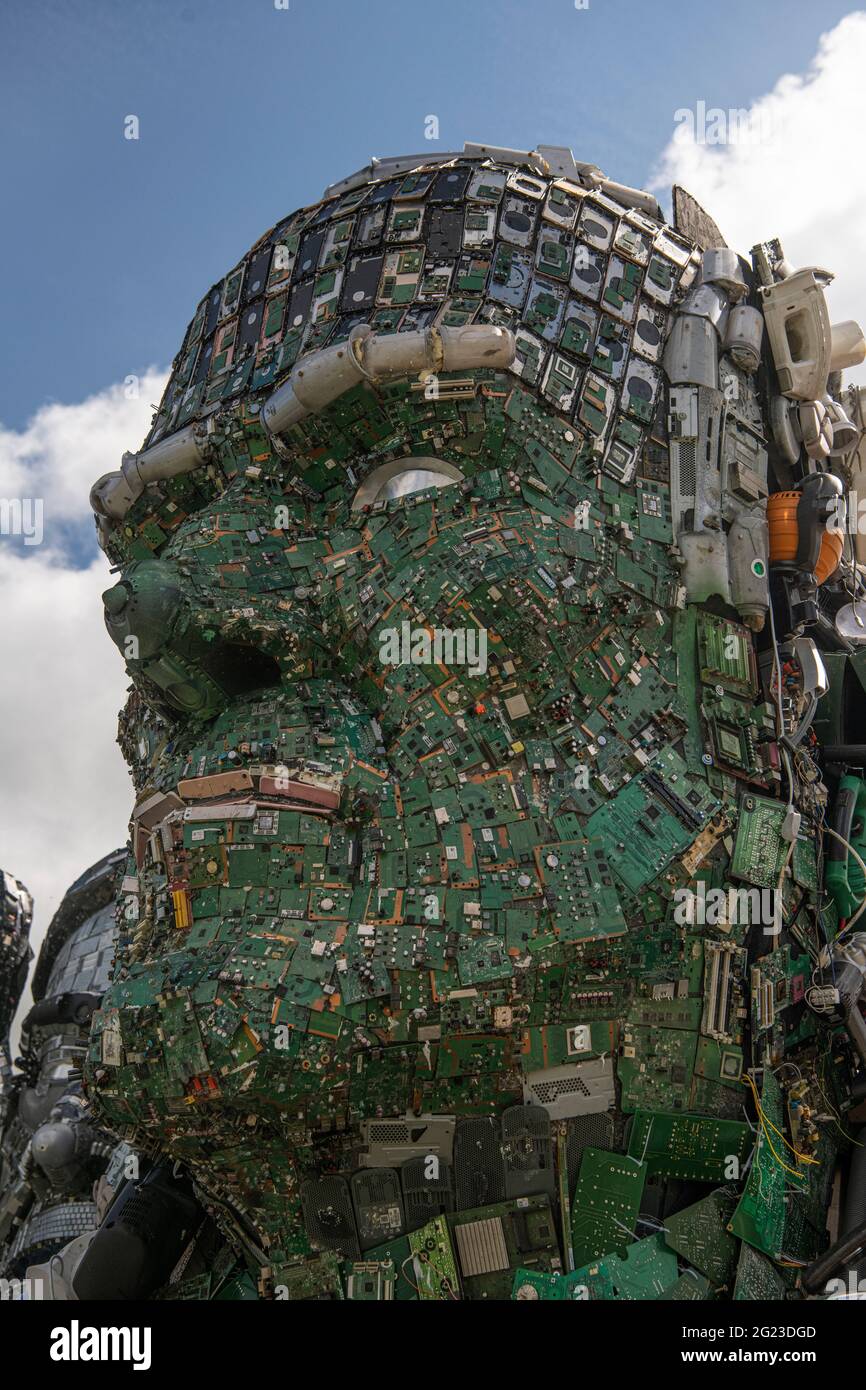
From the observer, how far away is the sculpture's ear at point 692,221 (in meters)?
20.9

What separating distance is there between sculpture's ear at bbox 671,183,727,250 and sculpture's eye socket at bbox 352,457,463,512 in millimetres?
4959

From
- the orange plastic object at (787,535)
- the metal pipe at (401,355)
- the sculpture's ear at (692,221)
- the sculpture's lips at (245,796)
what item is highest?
the sculpture's ear at (692,221)

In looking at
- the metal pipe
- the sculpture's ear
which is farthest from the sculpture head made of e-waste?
the sculpture's ear

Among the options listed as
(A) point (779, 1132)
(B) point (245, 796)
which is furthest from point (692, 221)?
(A) point (779, 1132)

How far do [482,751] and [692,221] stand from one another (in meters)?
8.17

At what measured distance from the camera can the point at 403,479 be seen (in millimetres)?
18531

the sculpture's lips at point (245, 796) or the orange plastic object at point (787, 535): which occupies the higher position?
the orange plastic object at point (787, 535)

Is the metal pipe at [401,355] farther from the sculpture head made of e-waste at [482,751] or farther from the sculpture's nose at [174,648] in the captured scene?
the sculpture's nose at [174,648]

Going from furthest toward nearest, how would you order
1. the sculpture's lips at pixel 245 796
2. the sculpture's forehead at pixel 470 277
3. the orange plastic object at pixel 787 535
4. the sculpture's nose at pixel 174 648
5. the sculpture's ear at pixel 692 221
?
the sculpture's ear at pixel 692 221 → the orange plastic object at pixel 787 535 → the sculpture's forehead at pixel 470 277 → the sculpture's nose at pixel 174 648 → the sculpture's lips at pixel 245 796

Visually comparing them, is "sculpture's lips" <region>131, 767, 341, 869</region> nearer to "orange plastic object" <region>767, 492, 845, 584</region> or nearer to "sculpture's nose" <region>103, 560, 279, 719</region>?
"sculpture's nose" <region>103, 560, 279, 719</region>

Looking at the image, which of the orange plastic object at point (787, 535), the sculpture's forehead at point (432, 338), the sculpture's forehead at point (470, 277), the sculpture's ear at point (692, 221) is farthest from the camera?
the sculpture's ear at point (692, 221)

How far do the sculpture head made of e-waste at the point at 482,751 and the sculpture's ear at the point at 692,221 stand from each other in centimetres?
52

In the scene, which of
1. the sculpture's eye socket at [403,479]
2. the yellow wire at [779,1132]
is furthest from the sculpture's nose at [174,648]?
the yellow wire at [779,1132]
